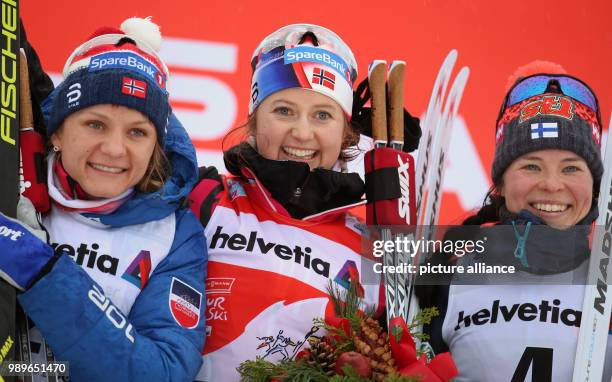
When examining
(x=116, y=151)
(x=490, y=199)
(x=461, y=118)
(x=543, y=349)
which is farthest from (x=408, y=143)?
(x=461, y=118)

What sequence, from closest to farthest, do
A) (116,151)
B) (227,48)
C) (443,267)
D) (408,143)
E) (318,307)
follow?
1. (116,151)
2. (318,307)
3. (443,267)
4. (408,143)
5. (227,48)

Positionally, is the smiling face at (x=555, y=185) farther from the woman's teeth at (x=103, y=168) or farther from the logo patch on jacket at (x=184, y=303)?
the woman's teeth at (x=103, y=168)

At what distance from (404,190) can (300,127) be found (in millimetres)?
312

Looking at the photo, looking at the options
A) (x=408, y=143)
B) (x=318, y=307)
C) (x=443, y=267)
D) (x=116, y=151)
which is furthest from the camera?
(x=408, y=143)

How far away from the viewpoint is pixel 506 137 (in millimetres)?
2471

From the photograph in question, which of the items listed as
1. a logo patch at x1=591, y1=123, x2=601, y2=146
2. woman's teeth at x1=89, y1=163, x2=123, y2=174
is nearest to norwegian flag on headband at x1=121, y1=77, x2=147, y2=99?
woman's teeth at x1=89, y1=163, x2=123, y2=174

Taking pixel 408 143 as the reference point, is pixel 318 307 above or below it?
below

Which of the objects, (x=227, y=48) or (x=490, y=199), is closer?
(x=490, y=199)

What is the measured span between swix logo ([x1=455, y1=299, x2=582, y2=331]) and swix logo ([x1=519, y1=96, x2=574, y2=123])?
1.56 feet

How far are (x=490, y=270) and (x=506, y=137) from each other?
14.1 inches

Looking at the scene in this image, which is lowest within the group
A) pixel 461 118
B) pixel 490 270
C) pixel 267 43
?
pixel 490 270

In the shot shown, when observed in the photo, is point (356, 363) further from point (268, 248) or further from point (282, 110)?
point (282, 110)

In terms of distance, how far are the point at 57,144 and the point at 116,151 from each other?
6.6 inches

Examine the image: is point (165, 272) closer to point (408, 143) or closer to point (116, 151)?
point (116, 151)
